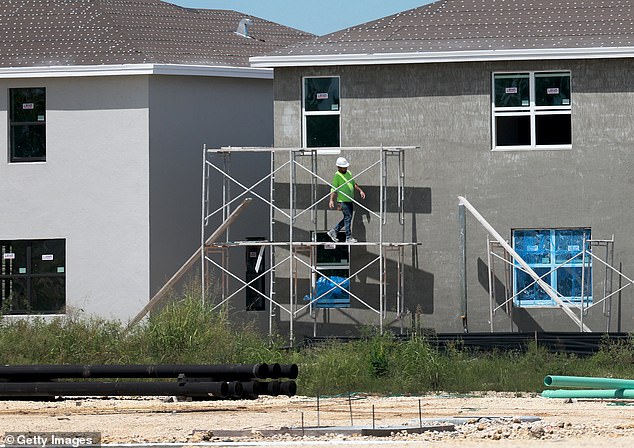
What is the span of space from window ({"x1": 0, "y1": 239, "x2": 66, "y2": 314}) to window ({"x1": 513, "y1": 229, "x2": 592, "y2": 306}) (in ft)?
30.9

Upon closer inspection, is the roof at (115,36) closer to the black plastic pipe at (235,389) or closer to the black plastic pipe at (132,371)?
the black plastic pipe at (132,371)

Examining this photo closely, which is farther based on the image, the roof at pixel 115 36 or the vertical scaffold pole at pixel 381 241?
the roof at pixel 115 36

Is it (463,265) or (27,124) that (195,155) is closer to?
(27,124)

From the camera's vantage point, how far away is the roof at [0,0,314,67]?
30.7 metres

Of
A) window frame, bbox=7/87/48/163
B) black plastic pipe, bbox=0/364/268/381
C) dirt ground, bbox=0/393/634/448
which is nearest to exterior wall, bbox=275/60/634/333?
dirt ground, bbox=0/393/634/448

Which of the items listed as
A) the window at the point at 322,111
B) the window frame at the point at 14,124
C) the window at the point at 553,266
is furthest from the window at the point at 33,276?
the window at the point at 553,266

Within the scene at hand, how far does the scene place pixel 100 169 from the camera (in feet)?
99.9

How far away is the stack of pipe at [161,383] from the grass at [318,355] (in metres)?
3.26

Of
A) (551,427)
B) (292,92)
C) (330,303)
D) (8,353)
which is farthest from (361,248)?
(551,427)

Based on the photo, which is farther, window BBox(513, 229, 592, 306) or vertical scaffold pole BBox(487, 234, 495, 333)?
window BBox(513, 229, 592, 306)

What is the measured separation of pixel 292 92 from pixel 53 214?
572cm

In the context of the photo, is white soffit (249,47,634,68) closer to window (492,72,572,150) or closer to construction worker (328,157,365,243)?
window (492,72,572,150)

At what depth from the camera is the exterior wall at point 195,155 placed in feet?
99.7

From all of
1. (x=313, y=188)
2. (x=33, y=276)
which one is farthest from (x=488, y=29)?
(x=33, y=276)
